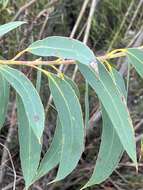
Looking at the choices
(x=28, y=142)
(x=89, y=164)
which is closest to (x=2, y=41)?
(x=89, y=164)

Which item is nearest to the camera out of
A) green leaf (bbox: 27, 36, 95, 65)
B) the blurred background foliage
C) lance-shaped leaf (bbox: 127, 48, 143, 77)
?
green leaf (bbox: 27, 36, 95, 65)

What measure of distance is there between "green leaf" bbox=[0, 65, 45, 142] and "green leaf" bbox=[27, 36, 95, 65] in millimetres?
72

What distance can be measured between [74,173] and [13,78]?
→ 1312 mm

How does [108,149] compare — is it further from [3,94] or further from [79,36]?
[79,36]

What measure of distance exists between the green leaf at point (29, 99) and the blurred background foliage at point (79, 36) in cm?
84

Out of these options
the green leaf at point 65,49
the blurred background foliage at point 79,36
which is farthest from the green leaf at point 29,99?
the blurred background foliage at point 79,36

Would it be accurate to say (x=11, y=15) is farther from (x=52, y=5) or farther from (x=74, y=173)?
(x=74, y=173)

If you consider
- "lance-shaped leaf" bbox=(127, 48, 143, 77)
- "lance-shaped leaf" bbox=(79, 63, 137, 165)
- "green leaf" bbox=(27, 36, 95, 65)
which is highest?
"green leaf" bbox=(27, 36, 95, 65)

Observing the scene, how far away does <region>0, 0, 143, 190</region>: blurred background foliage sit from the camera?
2227mm

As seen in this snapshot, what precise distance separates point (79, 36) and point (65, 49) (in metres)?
1.26

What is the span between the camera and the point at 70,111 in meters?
1.21

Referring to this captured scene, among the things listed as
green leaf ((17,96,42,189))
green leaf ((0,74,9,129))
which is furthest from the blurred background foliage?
green leaf ((17,96,42,189))

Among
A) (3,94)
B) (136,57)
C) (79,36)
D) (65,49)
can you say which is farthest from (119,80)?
(79,36)

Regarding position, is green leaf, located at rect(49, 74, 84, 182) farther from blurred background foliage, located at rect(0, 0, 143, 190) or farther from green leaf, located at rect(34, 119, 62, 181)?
blurred background foliage, located at rect(0, 0, 143, 190)
